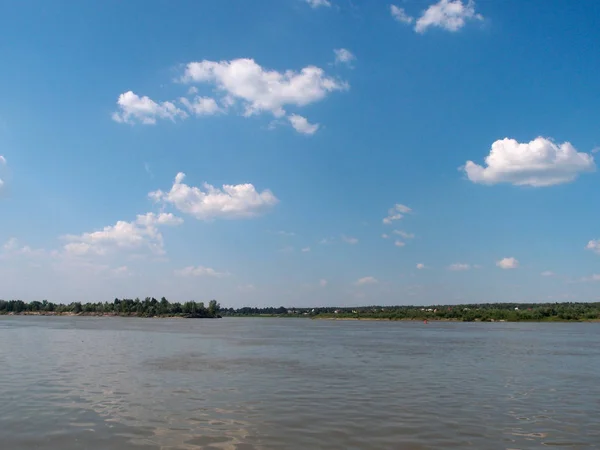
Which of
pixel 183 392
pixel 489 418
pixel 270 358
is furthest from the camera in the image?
pixel 270 358

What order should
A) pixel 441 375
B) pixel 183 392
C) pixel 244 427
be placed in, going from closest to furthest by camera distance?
pixel 244 427 < pixel 183 392 < pixel 441 375

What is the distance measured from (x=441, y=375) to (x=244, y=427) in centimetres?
1749

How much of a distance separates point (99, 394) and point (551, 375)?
26.8 metres

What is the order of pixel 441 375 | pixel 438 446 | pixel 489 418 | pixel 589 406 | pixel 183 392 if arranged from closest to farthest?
pixel 438 446 → pixel 489 418 → pixel 589 406 → pixel 183 392 → pixel 441 375

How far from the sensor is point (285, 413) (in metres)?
19.0

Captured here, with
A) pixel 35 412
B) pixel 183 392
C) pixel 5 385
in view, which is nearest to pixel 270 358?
pixel 183 392

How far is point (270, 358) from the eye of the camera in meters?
40.4

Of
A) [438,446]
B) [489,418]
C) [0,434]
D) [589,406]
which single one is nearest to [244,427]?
[438,446]

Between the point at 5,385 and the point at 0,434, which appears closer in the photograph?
the point at 0,434

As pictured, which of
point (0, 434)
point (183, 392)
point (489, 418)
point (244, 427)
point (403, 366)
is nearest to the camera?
point (0, 434)

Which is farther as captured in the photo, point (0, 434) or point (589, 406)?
point (589, 406)

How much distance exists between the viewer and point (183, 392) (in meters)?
23.3

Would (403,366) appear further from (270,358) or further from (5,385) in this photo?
(5,385)

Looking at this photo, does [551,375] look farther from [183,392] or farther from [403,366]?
[183,392]
